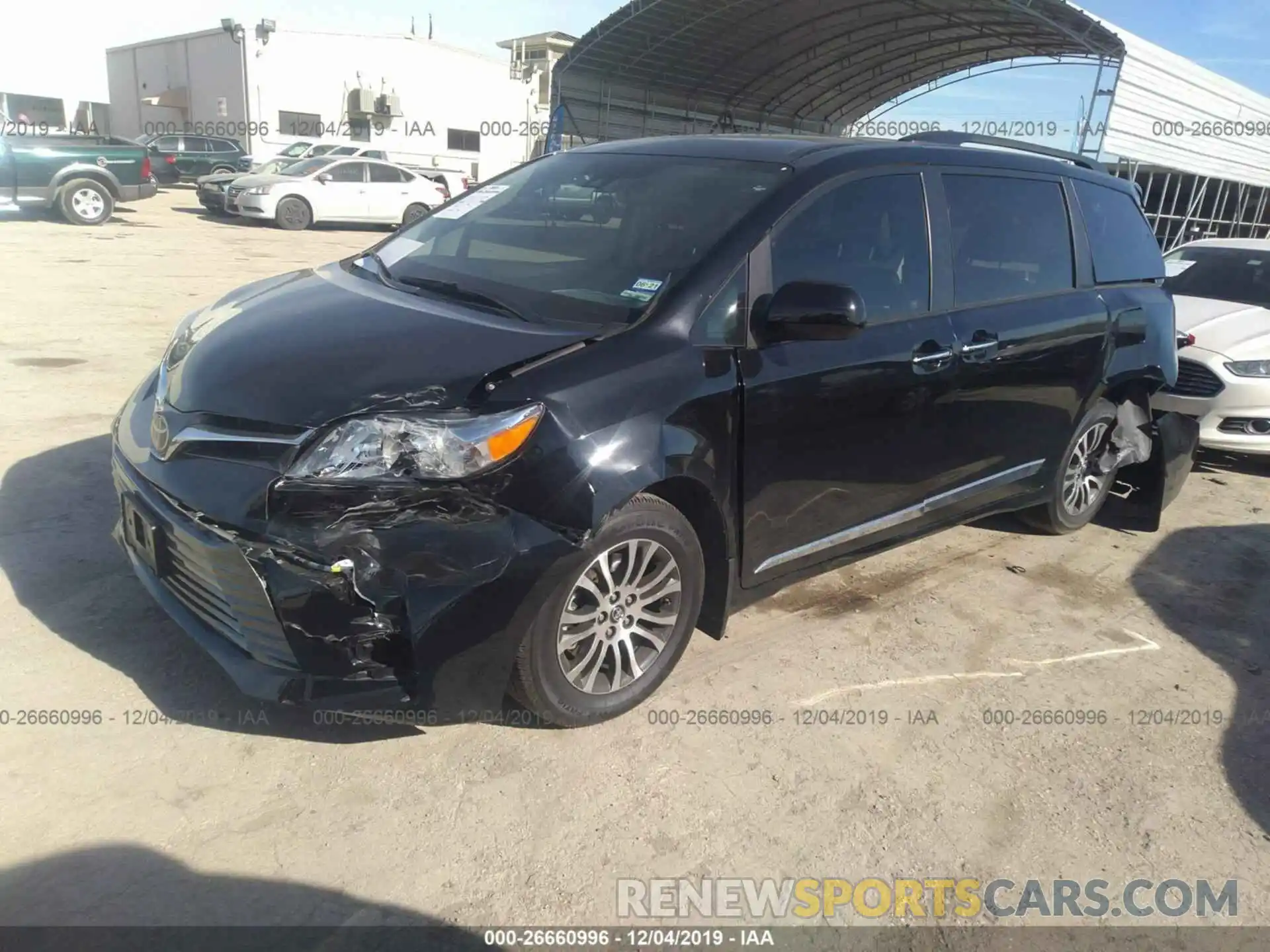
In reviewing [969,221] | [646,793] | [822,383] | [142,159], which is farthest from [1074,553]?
[142,159]

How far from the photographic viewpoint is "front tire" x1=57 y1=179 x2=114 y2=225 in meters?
15.9

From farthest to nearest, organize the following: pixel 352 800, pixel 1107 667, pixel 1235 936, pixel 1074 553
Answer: pixel 1074 553 < pixel 1107 667 < pixel 352 800 < pixel 1235 936

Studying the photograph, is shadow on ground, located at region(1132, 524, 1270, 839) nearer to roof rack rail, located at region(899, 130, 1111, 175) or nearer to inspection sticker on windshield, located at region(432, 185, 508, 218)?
roof rack rail, located at region(899, 130, 1111, 175)

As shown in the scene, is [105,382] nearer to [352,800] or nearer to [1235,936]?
[352,800]

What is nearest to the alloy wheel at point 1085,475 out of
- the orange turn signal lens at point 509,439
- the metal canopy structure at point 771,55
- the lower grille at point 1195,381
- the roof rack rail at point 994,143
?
the roof rack rail at point 994,143

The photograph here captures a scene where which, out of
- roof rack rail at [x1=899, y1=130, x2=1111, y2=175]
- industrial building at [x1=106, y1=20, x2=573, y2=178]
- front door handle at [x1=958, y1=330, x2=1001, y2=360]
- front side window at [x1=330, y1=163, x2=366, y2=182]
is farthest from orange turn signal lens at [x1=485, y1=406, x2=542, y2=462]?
industrial building at [x1=106, y1=20, x2=573, y2=178]

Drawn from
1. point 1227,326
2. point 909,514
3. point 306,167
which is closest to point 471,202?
point 909,514

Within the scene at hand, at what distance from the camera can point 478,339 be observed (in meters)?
2.89

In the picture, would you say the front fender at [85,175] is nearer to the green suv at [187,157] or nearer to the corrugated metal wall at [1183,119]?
the green suv at [187,157]

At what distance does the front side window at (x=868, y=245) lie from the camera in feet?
10.8

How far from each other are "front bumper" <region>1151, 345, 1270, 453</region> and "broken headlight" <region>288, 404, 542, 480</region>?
5455 millimetres

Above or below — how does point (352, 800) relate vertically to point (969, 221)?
below

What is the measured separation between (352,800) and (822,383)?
6.64 ft

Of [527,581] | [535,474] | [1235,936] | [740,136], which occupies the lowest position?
[1235,936]
